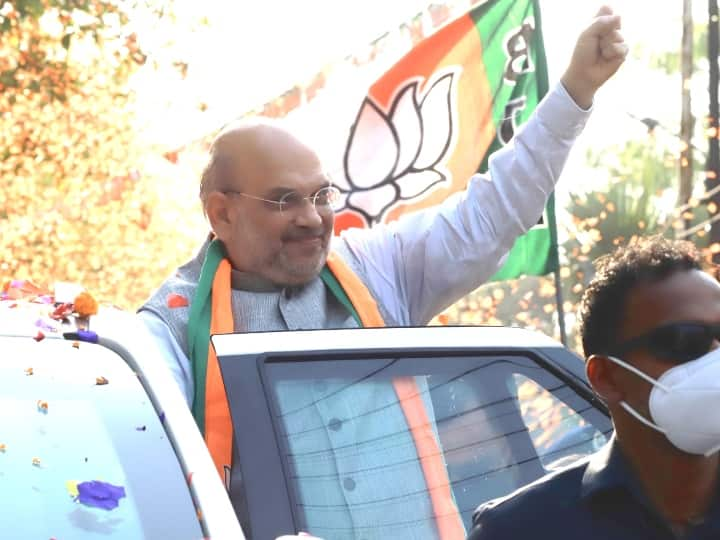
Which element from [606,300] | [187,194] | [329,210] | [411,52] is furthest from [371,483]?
[187,194]

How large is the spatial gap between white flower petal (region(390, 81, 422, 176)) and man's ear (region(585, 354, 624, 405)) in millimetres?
6730

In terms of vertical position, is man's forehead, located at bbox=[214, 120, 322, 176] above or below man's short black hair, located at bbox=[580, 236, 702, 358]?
below

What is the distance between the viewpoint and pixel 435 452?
3.41 m

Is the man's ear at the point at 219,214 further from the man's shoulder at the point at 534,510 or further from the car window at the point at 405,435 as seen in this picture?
the man's shoulder at the point at 534,510

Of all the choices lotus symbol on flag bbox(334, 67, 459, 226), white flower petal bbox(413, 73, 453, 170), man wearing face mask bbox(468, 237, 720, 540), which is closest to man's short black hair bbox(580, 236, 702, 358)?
man wearing face mask bbox(468, 237, 720, 540)

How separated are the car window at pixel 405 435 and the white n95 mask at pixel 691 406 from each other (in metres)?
0.84

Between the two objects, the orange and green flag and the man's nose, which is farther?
the orange and green flag

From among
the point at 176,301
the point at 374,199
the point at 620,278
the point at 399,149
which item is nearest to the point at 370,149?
the point at 399,149

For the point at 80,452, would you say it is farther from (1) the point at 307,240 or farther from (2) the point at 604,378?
(1) the point at 307,240

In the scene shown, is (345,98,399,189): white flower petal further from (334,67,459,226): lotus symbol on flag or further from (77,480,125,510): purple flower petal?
(77,480,125,510): purple flower petal

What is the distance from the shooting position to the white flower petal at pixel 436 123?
30.5ft

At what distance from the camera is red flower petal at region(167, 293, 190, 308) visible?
14.0 feet

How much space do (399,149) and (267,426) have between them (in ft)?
20.7

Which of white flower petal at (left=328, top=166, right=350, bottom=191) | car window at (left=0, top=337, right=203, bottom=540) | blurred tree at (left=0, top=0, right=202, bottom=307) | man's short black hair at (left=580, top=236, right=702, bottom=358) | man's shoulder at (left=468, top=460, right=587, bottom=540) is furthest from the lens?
blurred tree at (left=0, top=0, right=202, bottom=307)
